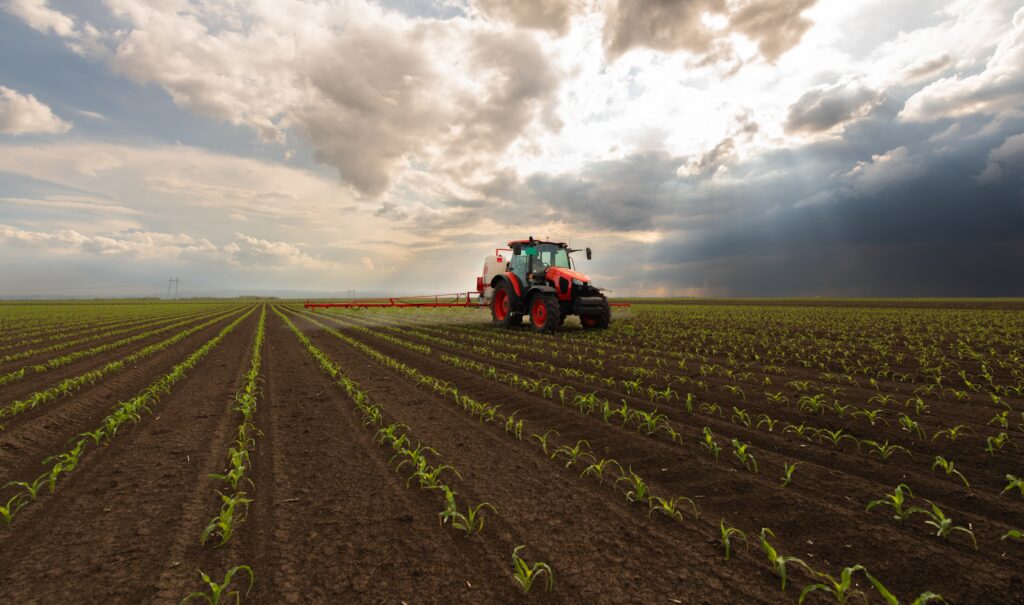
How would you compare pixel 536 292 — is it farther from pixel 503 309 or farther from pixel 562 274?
pixel 503 309

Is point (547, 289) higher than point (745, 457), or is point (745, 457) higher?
point (547, 289)

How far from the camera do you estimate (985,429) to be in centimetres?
488

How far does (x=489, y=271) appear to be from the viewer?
64.1ft

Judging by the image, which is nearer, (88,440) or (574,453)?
(574,453)

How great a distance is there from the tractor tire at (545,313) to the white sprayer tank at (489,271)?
3722 millimetres

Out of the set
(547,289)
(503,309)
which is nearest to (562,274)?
(547,289)

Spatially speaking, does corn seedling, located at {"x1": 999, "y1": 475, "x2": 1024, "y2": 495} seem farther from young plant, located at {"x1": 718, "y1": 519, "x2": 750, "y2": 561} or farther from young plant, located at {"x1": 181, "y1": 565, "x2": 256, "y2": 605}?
young plant, located at {"x1": 181, "y1": 565, "x2": 256, "y2": 605}

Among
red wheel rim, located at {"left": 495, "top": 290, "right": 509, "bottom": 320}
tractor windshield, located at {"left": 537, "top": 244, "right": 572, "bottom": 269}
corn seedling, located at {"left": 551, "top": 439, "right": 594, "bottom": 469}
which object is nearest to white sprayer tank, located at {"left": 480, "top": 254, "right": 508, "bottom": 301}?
red wheel rim, located at {"left": 495, "top": 290, "right": 509, "bottom": 320}

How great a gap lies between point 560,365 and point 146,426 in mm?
7083

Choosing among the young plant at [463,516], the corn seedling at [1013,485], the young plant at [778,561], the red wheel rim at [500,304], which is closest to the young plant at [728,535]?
the young plant at [778,561]

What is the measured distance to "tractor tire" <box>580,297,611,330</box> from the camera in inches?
597

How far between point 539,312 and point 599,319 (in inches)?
97.8

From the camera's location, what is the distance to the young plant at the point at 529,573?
2.51 metres

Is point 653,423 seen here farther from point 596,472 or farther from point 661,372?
point 661,372
